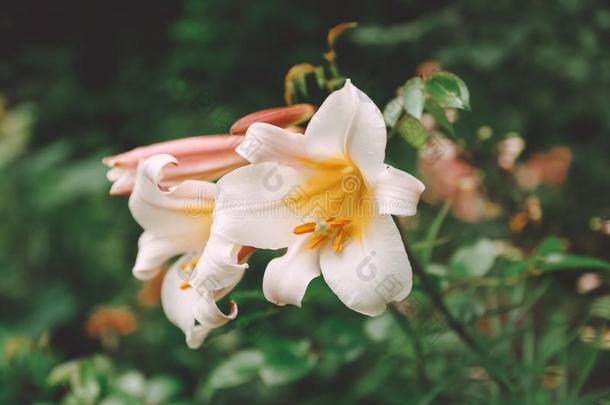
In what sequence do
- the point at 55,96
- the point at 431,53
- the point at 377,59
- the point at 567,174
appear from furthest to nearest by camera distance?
the point at 55,96 → the point at 377,59 → the point at 431,53 → the point at 567,174

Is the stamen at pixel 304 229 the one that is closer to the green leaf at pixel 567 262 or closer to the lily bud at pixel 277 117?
the lily bud at pixel 277 117

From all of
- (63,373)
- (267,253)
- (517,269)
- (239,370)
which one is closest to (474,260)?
(517,269)

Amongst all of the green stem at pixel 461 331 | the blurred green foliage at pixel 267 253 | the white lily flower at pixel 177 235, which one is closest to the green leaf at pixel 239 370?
the blurred green foliage at pixel 267 253

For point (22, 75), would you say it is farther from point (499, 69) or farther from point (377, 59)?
point (499, 69)

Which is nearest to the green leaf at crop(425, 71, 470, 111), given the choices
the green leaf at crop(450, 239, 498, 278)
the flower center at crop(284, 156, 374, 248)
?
the flower center at crop(284, 156, 374, 248)

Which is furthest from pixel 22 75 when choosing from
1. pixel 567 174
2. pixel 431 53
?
pixel 567 174

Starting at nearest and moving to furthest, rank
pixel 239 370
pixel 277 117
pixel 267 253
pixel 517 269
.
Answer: pixel 277 117 < pixel 517 269 < pixel 239 370 < pixel 267 253

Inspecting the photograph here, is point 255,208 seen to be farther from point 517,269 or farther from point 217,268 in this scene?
point 517,269
